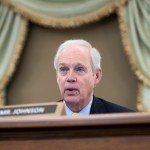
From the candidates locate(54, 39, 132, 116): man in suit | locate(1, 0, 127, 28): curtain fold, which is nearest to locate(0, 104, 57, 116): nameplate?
locate(54, 39, 132, 116): man in suit

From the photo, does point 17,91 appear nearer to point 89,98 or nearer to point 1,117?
point 89,98

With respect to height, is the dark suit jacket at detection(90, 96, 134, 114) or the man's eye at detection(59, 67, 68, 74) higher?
the man's eye at detection(59, 67, 68, 74)

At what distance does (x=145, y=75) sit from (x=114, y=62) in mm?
329

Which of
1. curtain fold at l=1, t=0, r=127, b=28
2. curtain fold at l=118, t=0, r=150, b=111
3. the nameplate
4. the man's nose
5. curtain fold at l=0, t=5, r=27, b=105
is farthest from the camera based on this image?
curtain fold at l=0, t=5, r=27, b=105

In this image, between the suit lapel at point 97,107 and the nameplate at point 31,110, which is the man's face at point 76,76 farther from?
the nameplate at point 31,110

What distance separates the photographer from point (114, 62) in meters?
3.61

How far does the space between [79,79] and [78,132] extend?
106 cm

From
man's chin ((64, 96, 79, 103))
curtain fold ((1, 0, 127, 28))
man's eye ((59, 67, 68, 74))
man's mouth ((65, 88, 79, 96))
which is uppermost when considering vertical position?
curtain fold ((1, 0, 127, 28))

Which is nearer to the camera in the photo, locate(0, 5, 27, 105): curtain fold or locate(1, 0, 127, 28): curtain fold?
locate(1, 0, 127, 28): curtain fold

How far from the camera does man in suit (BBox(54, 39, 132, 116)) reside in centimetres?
211

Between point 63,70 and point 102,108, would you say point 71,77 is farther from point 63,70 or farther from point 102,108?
point 102,108

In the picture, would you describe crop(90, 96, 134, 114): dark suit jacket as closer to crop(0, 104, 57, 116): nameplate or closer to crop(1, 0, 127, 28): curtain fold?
crop(0, 104, 57, 116): nameplate

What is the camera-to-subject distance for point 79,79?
7.30 ft

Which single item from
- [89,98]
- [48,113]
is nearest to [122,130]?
[48,113]
